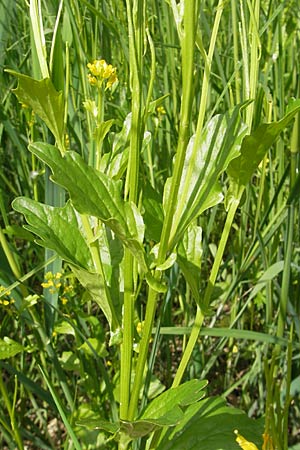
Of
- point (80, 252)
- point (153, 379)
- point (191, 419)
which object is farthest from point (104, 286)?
point (153, 379)

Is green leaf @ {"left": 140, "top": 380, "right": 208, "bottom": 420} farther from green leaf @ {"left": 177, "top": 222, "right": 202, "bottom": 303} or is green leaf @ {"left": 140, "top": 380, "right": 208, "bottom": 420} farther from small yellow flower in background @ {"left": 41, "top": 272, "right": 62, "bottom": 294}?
small yellow flower in background @ {"left": 41, "top": 272, "right": 62, "bottom": 294}

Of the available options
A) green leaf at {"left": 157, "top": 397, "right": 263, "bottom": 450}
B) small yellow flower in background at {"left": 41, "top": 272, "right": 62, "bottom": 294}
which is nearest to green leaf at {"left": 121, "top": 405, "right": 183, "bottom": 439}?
green leaf at {"left": 157, "top": 397, "right": 263, "bottom": 450}

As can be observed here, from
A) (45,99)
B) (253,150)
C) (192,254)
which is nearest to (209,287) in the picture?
(192,254)

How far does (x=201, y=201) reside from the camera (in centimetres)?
71

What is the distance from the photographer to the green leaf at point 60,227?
0.73 meters

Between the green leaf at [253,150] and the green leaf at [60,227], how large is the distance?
197 mm

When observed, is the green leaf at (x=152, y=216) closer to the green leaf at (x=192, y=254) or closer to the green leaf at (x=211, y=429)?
the green leaf at (x=192, y=254)

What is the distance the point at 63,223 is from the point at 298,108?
32 centimetres

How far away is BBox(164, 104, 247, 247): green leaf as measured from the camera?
0.69 m

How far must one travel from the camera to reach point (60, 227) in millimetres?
782

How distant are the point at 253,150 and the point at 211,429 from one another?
1.19ft

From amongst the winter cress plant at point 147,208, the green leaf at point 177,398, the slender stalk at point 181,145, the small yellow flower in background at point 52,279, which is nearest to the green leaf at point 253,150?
the winter cress plant at point 147,208

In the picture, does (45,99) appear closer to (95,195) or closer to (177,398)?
(95,195)

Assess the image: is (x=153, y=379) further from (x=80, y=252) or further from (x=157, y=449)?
(x=80, y=252)
